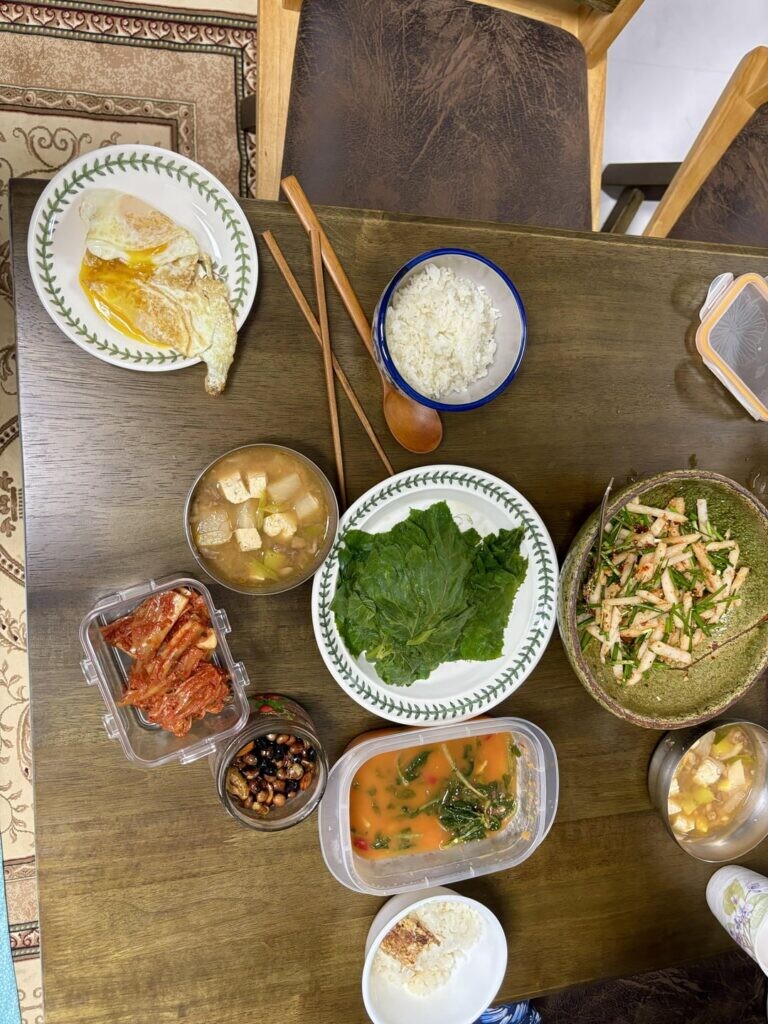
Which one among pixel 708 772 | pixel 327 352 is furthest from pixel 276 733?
pixel 708 772

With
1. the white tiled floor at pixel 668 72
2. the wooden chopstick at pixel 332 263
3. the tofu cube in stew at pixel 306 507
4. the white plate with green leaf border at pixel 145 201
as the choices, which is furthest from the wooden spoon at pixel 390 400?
the white tiled floor at pixel 668 72

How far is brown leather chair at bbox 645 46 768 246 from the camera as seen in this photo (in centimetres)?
188

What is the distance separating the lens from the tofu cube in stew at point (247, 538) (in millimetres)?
1439

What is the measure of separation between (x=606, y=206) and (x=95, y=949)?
2.80m

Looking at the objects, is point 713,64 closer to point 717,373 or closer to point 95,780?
point 717,373

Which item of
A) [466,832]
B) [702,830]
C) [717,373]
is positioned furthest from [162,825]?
[717,373]

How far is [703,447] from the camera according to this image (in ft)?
5.79

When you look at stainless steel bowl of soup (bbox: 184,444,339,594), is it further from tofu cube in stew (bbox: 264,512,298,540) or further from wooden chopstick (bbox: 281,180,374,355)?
wooden chopstick (bbox: 281,180,374,355)

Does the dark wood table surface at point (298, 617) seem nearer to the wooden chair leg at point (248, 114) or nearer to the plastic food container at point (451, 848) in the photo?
the plastic food container at point (451, 848)

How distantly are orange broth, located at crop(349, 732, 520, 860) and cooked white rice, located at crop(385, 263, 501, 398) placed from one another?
31.2 inches

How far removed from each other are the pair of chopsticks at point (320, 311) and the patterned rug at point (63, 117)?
1.05 meters

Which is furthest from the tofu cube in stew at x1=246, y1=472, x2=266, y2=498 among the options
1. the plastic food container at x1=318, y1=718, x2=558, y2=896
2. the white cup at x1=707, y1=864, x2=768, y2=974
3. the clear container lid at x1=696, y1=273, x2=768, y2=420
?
the white cup at x1=707, y1=864, x2=768, y2=974

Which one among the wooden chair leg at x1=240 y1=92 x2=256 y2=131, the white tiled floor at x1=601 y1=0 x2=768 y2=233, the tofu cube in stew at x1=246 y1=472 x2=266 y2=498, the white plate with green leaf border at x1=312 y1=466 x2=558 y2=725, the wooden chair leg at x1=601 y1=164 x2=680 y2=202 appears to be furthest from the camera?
the white tiled floor at x1=601 y1=0 x2=768 y2=233

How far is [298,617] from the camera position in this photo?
158 cm
